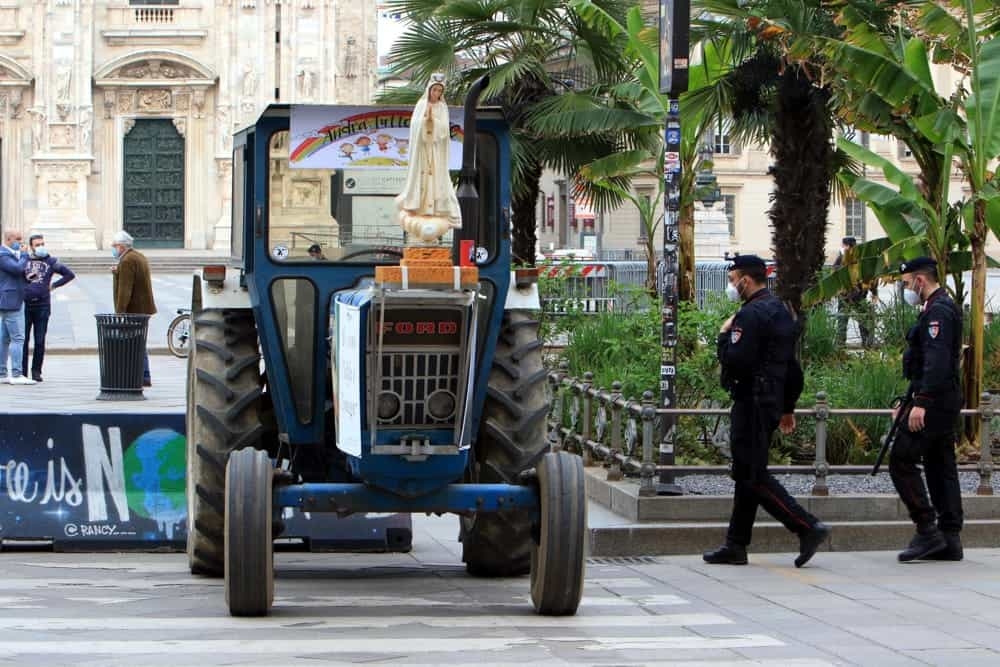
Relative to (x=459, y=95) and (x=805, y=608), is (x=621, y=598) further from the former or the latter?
(x=459, y=95)

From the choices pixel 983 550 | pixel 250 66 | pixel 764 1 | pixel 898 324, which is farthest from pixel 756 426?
pixel 250 66

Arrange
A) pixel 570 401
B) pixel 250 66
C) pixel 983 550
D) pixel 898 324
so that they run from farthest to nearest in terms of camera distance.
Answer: pixel 250 66
pixel 898 324
pixel 570 401
pixel 983 550

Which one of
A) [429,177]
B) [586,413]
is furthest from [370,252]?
[586,413]

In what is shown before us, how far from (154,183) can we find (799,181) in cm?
4048

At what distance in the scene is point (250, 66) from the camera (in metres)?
56.1

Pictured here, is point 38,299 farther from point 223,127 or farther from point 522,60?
point 223,127

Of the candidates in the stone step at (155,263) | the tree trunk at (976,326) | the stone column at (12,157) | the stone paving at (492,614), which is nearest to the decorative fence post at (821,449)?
the stone paving at (492,614)

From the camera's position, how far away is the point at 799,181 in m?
19.4

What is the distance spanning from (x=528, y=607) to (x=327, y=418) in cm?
152

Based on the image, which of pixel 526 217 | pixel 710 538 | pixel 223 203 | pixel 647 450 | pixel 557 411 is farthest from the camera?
pixel 223 203

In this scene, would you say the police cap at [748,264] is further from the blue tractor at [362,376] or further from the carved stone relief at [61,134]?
the carved stone relief at [61,134]

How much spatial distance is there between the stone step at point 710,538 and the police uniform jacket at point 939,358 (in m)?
1.14

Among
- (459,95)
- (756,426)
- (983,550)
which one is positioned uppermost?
(459,95)

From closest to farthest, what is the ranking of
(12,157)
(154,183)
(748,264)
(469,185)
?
(469,185)
(748,264)
(12,157)
(154,183)
